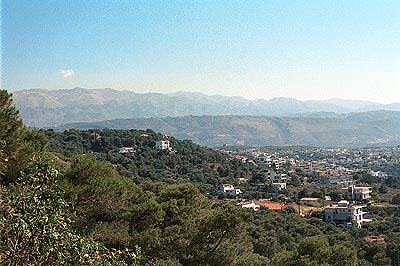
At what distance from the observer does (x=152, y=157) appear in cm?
4469

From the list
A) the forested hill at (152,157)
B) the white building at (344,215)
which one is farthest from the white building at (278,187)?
the white building at (344,215)

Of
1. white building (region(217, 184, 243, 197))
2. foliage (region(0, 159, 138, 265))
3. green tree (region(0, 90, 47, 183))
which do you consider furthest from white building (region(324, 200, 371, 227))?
foliage (region(0, 159, 138, 265))

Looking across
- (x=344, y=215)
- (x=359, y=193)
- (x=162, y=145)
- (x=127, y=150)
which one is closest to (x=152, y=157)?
(x=127, y=150)

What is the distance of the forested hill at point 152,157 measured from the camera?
38.6m

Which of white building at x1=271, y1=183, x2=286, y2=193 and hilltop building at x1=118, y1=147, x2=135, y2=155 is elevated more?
hilltop building at x1=118, y1=147, x2=135, y2=155

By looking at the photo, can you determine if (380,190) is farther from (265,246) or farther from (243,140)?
(243,140)

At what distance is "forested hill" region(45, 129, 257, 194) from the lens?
38625 millimetres

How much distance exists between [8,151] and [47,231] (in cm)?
629

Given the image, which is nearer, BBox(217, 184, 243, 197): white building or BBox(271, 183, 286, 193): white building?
BBox(217, 184, 243, 197): white building

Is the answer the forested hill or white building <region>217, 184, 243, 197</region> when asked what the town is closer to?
white building <region>217, 184, 243, 197</region>

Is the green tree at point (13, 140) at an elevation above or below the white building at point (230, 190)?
above

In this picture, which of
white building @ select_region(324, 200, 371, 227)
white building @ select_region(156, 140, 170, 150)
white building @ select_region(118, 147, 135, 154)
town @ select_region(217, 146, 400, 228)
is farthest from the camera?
white building @ select_region(156, 140, 170, 150)

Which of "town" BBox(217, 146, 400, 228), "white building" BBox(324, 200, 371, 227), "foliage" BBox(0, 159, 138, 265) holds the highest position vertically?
"foliage" BBox(0, 159, 138, 265)

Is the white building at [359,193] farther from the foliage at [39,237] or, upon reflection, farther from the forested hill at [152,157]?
the foliage at [39,237]
